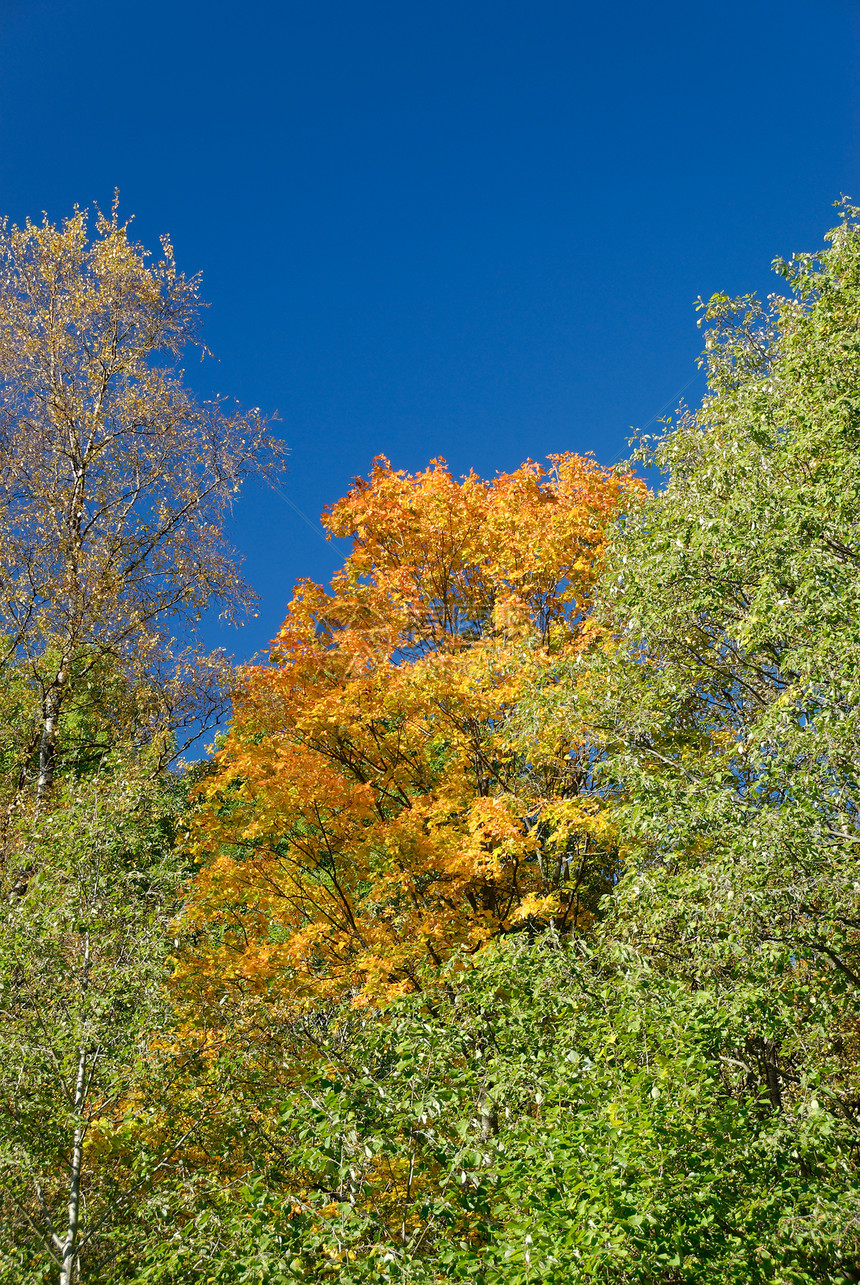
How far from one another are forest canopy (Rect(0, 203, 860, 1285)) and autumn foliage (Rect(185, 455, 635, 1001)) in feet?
0.29

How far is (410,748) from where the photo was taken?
49.8 feet

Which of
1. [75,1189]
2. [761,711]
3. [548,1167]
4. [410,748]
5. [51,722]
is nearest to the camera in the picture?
[548,1167]

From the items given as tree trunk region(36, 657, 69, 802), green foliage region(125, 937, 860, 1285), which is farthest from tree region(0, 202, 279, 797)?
green foliage region(125, 937, 860, 1285)

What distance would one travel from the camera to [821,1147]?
609cm

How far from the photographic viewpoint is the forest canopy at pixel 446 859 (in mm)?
5344

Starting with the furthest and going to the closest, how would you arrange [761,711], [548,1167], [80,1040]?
1. [761,711]
2. [80,1040]
3. [548,1167]

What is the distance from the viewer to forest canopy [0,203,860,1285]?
5.34 meters

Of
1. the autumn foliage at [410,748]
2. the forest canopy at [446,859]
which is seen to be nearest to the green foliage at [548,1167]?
the forest canopy at [446,859]

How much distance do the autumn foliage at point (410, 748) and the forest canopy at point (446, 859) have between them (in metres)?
0.09

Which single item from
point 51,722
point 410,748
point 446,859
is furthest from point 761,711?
point 51,722

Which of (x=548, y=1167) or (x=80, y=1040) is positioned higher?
(x=80, y=1040)

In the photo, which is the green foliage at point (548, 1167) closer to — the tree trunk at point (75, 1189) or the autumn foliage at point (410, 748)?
the tree trunk at point (75, 1189)

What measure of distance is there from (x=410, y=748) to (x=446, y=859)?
2982 millimetres

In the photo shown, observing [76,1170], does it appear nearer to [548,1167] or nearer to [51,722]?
[548,1167]
